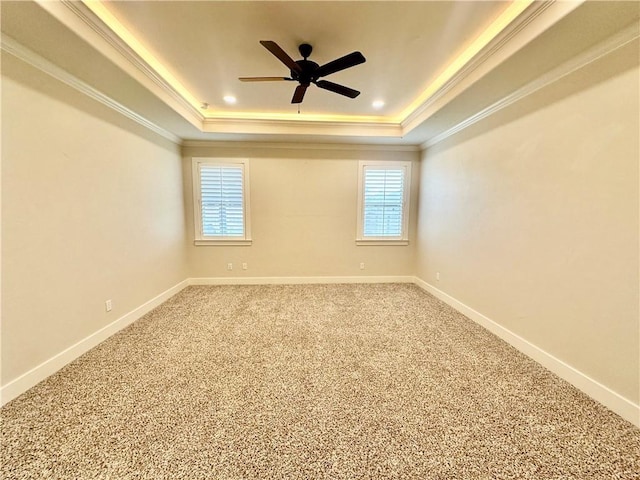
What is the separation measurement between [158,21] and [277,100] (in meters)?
1.54

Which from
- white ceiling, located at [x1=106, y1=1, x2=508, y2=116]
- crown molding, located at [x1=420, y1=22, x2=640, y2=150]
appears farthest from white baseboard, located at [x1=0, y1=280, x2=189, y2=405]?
crown molding, located at [x1=420, y1=22, x2=640, y2=150]

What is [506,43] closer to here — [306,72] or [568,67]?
[568,67]

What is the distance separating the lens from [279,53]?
1861mm

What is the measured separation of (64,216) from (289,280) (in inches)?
123

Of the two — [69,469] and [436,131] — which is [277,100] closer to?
[436,131]

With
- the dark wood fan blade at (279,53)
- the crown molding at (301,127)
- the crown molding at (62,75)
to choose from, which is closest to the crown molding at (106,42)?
the crown molding at (62,75)

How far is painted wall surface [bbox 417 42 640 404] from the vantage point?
5.51ft

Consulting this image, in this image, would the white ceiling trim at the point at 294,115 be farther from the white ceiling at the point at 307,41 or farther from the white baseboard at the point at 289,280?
the white baseboard at the point at 289,280

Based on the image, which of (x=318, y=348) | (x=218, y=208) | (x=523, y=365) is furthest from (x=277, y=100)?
(x=523, y=365)

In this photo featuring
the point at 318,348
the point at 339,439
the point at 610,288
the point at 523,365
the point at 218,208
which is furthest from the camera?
the point at 218,208

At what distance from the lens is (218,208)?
444 cm

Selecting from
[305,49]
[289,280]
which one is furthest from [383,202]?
[305,49]

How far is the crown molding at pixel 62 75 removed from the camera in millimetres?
1765

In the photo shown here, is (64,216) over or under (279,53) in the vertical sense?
under
